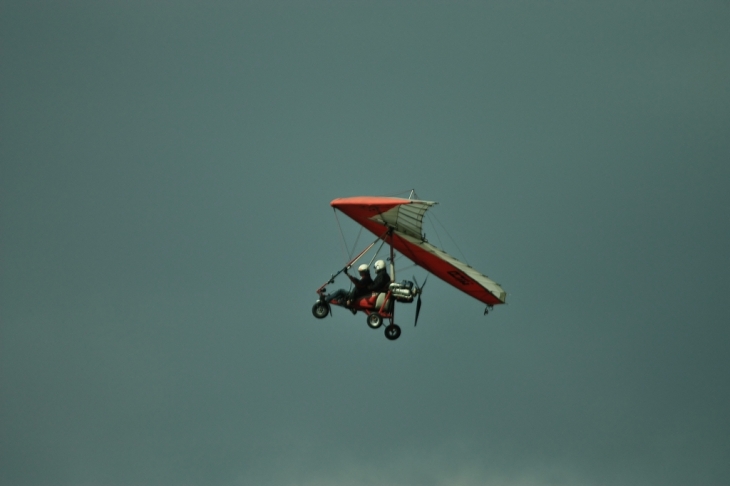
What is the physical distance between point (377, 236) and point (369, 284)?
7.38ft

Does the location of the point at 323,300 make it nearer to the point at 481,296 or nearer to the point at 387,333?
the point at 387,333

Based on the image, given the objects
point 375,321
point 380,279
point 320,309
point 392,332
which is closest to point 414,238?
point 380,279

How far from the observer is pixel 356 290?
2080 inches

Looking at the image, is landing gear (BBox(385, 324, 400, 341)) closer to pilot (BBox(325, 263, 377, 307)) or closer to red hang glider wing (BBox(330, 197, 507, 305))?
pilot (BBox(325, 263, 377, 307))

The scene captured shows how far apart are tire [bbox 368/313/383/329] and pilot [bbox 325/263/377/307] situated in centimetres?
86

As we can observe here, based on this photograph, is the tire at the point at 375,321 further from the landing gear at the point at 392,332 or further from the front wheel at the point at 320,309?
the front wheel at the point at 320,309

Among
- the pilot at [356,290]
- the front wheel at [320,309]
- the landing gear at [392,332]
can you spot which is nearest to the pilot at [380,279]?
the pilot at [356,290]

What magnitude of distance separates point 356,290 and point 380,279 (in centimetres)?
99

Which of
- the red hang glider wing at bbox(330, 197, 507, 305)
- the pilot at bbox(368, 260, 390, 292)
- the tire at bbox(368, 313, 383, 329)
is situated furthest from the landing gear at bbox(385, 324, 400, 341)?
the red hang glider wing at bbox(330, 197, 507, 305)

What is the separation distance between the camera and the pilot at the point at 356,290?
2071 inches

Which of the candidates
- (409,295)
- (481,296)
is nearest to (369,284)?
(409,295)

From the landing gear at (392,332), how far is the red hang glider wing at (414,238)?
10.4 ft

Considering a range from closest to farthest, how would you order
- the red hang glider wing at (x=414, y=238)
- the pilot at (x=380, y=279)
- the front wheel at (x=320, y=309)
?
the red hang glider wing at (x=414, y=238) → the pilot at (x=380, y=279) → the front wheel at (x=320, y=309)

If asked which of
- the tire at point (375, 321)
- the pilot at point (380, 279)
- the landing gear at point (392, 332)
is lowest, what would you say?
the landing gear at point (392, 332)
